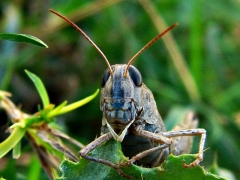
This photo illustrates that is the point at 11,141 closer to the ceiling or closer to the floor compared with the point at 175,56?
closer to the floor

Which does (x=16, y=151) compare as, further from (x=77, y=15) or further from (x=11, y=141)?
(x=77, y=15)

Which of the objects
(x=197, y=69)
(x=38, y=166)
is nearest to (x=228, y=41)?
(x=197, y=69)

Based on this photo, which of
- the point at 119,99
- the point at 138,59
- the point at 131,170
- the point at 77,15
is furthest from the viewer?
the point at 138,59

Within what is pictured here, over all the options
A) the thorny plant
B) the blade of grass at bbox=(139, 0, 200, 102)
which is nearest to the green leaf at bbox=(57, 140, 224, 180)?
the thorny plant

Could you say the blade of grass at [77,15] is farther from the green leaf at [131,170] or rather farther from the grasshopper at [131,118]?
the green leaf at [131,170]

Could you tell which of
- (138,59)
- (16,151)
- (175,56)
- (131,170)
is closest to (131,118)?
(131,170)

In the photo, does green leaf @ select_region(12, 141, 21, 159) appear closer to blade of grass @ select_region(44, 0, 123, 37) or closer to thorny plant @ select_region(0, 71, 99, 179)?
thorny plant @ select_region(0, 71, 99, 179)

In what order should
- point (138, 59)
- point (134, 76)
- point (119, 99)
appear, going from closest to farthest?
1. point (119, 99)
2. point (134, 76)
3. point (138, 59)
